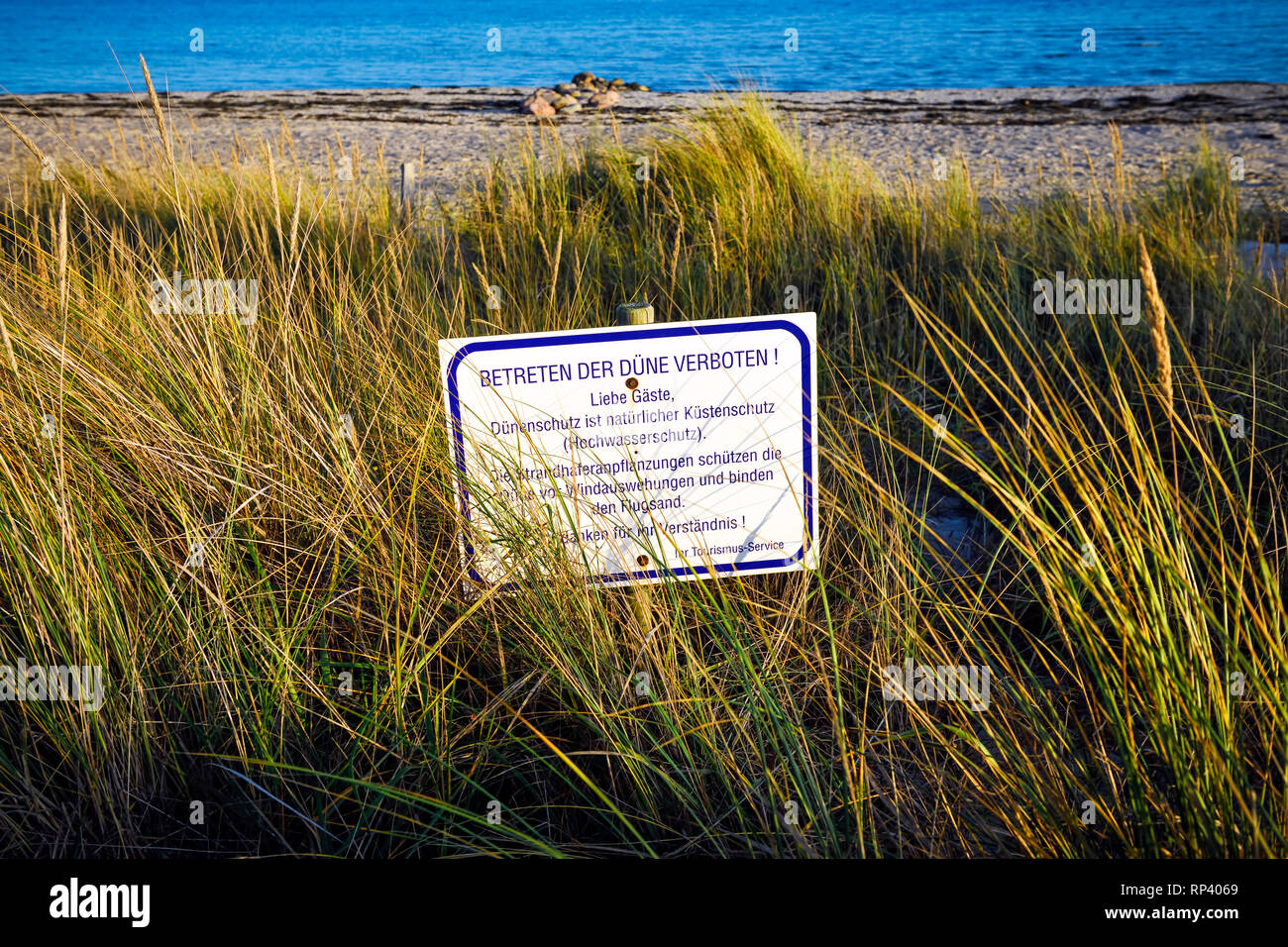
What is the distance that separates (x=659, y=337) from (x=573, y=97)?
54.2 feet

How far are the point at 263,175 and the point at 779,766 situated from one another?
4.63m

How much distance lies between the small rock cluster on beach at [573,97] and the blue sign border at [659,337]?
14407mm

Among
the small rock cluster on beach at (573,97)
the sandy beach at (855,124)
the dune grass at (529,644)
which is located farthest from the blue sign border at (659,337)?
the small rock cluster on beach at (573,97)

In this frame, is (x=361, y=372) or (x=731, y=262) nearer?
(x=361, y=372)

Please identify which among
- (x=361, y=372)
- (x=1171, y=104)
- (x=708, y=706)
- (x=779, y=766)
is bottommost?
(x=779, y=766)

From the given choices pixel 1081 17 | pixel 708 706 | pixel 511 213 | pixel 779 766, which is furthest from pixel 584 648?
pixel 1081 17

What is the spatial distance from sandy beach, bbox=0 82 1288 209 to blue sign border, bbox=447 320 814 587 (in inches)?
230

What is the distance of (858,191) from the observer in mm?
4742

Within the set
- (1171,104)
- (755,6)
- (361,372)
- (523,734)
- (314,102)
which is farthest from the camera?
(755,6)

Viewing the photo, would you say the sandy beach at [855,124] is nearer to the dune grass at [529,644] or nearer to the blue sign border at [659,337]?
the dune grass at [529,644]

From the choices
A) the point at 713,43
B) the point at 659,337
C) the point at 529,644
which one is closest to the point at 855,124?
the point at 659,337

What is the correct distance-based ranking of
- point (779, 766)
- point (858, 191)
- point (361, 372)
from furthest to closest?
1. point (858, 191)
2. point (361, 372)
3. point (779, 766)

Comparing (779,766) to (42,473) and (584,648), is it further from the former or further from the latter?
(42,473)

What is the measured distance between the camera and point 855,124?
13.7m
